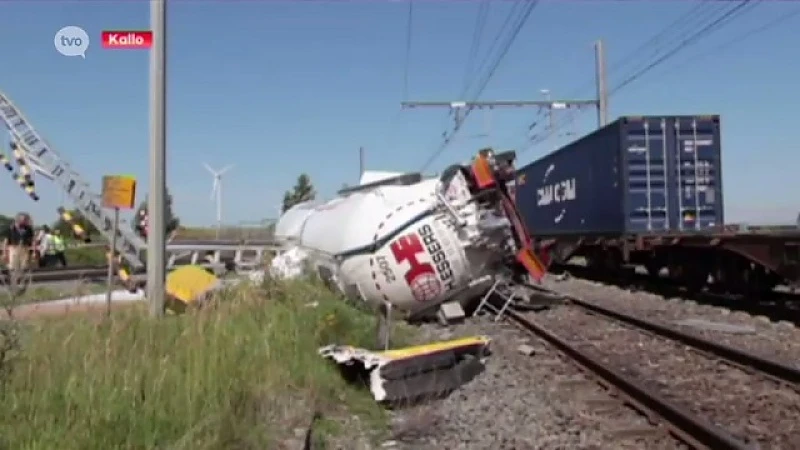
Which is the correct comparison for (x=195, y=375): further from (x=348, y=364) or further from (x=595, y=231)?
(x=595, y=231)

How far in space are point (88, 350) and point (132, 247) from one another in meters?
14.3

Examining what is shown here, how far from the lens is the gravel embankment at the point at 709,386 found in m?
6.68

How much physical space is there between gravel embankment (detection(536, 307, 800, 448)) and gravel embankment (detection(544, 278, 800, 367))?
97 centimetres

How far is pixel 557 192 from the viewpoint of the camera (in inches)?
1121

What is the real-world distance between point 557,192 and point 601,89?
23.5ft

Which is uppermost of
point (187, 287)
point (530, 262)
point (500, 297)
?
point (530, 262)

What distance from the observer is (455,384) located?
8812 mm

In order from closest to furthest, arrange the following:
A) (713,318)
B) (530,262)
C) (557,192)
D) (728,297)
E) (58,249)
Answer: (530,262), (713,318), (728,297), (58,249), (557,192)

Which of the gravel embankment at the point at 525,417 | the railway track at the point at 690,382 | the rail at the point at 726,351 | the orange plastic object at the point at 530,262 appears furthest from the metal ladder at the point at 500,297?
the gravel embankment at the point at 525,417

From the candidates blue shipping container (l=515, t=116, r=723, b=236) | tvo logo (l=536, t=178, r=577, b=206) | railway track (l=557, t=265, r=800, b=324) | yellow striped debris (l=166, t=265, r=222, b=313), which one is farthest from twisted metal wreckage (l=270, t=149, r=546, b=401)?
tvo logo (l=536, t=178, r=577, b=206)

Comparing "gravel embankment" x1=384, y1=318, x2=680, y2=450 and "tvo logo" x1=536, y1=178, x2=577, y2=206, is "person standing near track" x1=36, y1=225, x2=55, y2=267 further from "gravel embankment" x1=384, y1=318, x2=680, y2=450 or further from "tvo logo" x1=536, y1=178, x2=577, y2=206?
"gravel embankment" x1=384, y1=318, x2=680, y2=450

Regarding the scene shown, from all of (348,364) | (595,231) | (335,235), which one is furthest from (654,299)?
(348,364)

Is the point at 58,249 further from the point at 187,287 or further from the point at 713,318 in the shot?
the point at 713,318

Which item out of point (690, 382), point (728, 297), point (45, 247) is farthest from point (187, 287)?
point (45, 247)
